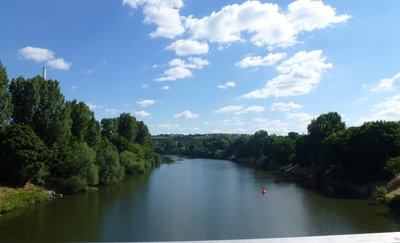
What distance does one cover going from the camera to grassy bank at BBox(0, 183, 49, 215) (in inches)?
1193

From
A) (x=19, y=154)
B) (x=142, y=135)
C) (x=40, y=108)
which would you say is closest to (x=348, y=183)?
(x=19, y=154)

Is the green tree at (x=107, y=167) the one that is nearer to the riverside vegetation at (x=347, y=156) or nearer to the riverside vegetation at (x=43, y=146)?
the riverside vegetation at (x=43, y=146)

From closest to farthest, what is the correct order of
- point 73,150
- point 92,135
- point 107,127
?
1. point 73,150
2. point 92,135
3. point 107,127

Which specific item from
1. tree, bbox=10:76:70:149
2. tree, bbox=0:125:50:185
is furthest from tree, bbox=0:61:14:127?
tree, bbox=10:76:70:149

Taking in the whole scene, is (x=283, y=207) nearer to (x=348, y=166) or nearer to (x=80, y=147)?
(x=348, y=166)

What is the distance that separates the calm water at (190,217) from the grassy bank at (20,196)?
120 centimetres

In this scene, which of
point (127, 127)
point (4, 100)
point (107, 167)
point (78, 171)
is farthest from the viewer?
point (127, 127)

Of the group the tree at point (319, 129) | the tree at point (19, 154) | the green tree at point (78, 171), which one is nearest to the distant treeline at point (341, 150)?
the tree at point (319, 129)

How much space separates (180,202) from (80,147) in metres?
17.4

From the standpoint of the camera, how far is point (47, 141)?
135ft

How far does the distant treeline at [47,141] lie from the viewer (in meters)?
34.1

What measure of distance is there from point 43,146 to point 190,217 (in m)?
19.8

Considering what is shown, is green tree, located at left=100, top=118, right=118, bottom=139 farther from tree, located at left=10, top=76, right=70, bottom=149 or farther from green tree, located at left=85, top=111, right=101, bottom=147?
tree, located at left=10, top=76, right=70, bottom=149

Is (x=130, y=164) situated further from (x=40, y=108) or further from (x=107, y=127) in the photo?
(x=40, y=108)
